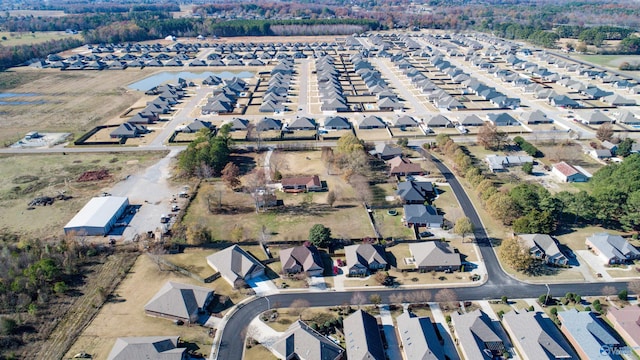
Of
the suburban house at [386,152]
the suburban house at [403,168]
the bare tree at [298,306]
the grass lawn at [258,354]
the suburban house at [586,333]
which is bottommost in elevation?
the grass lawn at [258,354]

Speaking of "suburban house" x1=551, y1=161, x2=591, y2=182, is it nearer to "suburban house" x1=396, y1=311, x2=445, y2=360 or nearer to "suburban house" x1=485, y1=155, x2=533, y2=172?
"suburban house" x1=485, y1=155, x2=533, y2=172

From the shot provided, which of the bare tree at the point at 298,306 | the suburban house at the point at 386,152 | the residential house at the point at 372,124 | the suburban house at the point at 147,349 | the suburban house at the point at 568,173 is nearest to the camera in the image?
the suburban house at the point at 147,349

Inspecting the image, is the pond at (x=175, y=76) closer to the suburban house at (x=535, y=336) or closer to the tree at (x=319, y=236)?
the tree at (x=319, y=236)

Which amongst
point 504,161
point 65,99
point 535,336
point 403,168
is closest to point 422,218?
point 403,168

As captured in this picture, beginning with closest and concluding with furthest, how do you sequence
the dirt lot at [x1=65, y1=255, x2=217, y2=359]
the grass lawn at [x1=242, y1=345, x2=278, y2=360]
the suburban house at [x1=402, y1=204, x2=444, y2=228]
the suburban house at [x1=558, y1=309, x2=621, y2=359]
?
the suburban house at [x1=558, y1=309, x2=621, y2=359], the grass lawn at [x1=242, y1=345, x2=278, y2=360], the dirt lot at [x1=65, y1=255, x2=217, y2=359], the suburban house at [x1=402, y1=204, x2=444, y2=228]

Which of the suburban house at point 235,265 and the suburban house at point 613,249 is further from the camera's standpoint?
the suburban house at point 613,249

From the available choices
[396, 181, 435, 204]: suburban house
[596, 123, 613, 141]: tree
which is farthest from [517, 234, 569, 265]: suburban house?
[596, 123, 613, 141]: tree

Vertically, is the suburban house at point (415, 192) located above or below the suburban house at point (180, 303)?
above

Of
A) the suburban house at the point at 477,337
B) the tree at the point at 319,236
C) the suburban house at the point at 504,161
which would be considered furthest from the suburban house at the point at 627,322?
the suburban house at the point at 504,161
